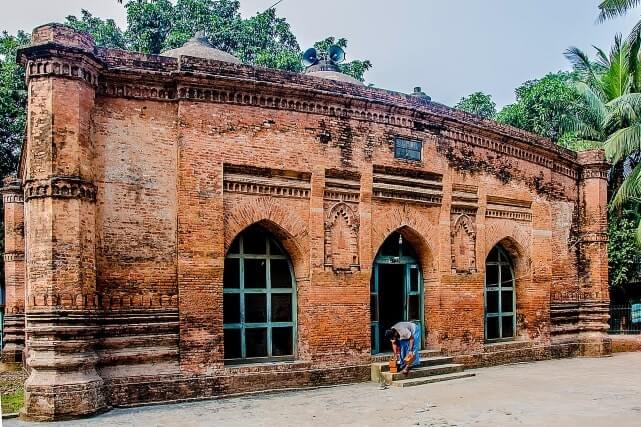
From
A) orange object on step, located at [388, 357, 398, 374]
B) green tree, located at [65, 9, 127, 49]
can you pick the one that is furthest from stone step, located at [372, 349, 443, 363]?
green tree, located at [65, 9, 127, 49]

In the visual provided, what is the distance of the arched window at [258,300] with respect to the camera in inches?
412

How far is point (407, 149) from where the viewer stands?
40.3 feet

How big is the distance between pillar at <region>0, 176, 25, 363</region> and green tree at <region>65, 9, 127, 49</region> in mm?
10197

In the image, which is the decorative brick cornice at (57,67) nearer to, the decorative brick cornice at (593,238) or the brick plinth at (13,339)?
the brick plinth at (13,339)

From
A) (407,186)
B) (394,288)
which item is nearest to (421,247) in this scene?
(394,288)

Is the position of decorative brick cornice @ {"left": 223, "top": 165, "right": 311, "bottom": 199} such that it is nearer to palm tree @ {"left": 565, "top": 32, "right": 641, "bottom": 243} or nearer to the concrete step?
the concrete step

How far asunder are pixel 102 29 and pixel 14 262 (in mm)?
11711

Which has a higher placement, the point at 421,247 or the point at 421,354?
the point at 421,247

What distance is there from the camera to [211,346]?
9.82m

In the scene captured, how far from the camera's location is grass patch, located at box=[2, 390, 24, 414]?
8867 millimetres

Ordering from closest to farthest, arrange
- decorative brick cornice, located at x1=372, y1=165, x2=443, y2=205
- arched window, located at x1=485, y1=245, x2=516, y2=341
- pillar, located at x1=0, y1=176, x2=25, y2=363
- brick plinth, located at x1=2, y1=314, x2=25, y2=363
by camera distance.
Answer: decorative brick cornice, located at x1=372, y1=165, x2=443, y2=205 → arched window, located at x1=485, y1=245, x2=516, y2=341 → brick plinth, located at x1=2, y1=314, x2=25, y2=363 → pillar, located at x1=0, y1=176, x2=25, y2=363

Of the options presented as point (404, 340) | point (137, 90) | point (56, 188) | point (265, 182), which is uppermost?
point (137, 90)

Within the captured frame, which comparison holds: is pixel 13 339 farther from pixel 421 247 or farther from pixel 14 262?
pixel 421 247

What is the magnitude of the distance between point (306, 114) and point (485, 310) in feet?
18.8
